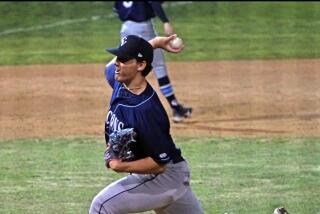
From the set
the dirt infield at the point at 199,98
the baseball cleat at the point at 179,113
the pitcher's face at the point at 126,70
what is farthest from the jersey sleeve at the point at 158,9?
the pitcher's face at the point at 126,70

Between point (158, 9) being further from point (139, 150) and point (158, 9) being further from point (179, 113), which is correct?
point (139, 150)

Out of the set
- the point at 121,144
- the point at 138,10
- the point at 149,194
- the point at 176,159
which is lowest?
the point at 138,10

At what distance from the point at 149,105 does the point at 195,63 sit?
10148mm

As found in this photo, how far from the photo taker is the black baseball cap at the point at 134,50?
580 centimetres

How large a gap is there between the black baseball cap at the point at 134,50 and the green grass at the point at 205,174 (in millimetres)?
2052

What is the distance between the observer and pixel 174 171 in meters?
5.92

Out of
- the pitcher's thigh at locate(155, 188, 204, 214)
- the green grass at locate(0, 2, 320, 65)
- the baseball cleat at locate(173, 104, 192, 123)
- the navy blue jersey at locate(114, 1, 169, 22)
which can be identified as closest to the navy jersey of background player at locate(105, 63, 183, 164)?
the pitcher's thigh at locate(155, 188, 204, 214)

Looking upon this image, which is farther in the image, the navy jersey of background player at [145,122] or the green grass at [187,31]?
the green grass at [187,31]

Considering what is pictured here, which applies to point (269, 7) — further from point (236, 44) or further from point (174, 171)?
point (174, 171)

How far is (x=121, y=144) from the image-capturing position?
5.63 m

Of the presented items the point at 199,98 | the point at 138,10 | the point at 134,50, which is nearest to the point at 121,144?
the point at 134,50

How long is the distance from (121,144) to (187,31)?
1385 cm

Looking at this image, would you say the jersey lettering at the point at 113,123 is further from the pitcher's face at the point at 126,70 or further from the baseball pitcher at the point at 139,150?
the pitcher's face at the point at 126,70

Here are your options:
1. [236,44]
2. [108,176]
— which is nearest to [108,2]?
[236,44]
